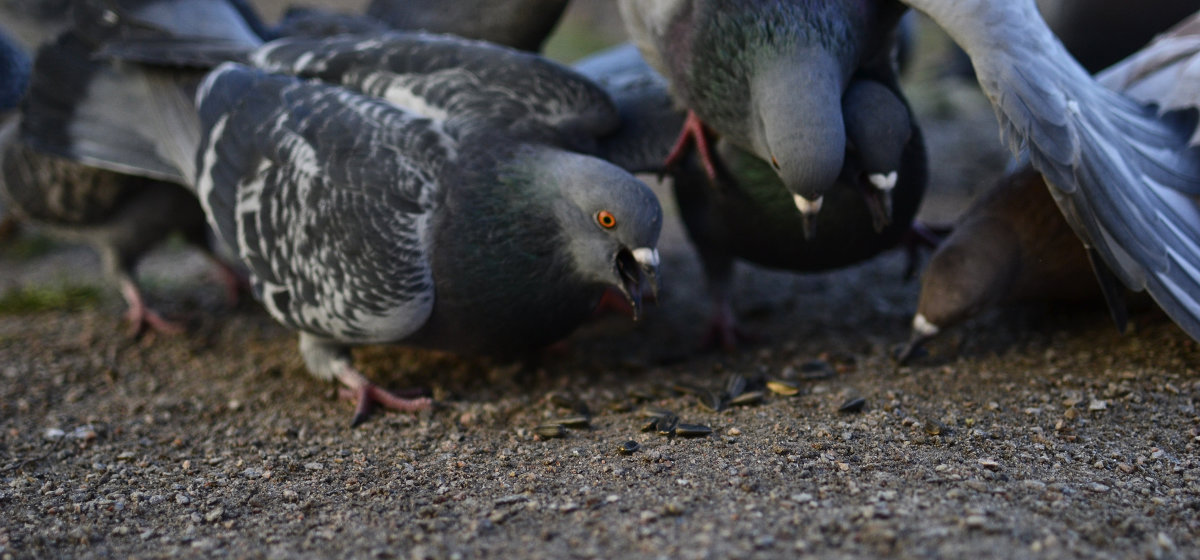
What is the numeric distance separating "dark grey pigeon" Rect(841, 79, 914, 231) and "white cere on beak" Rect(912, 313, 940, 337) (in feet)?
1.55

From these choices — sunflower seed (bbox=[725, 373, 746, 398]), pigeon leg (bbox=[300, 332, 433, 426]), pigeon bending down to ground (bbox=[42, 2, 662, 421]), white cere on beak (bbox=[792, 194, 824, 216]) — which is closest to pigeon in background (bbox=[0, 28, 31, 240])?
pigeon bending down to ground (bbox=[42, 2, 662, 421])

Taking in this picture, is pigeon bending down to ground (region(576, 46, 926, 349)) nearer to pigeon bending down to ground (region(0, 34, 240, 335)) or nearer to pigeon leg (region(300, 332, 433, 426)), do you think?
pigeon leg (region(300, 332, 433, 426))

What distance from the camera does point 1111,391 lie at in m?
3.75

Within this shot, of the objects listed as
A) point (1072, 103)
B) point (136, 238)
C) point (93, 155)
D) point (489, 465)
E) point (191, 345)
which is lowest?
point (191, 345)

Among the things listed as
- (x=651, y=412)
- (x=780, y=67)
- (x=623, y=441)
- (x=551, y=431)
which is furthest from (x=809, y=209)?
(x=551, y=431)

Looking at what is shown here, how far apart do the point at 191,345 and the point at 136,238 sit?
719mm

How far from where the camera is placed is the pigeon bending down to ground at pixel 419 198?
3.84 metres

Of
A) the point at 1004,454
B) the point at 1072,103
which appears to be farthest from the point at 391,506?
the point at 1072,103

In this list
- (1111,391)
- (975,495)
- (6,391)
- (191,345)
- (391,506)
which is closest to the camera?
(975,495)

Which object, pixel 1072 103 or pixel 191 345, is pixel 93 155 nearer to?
pixel 191 345

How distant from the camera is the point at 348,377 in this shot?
4.38 metres

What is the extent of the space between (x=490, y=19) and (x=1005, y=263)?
10.2 ft

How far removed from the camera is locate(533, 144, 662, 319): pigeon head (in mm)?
3656

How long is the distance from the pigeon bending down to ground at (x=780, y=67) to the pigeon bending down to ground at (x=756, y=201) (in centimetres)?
26
